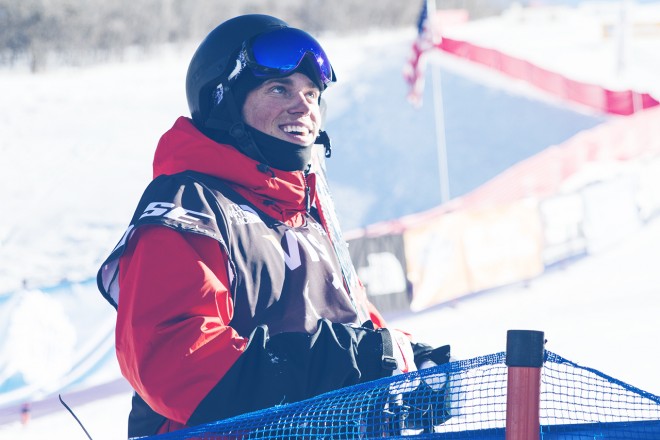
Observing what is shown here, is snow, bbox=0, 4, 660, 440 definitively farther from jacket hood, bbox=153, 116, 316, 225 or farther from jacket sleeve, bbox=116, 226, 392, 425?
jacket sleeve, bbox=116, 226, 392, 425

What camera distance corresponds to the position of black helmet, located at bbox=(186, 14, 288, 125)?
8.98 ft

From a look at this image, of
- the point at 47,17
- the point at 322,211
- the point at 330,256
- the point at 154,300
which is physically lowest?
the point at 154,300

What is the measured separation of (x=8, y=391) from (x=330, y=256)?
3.63 meters

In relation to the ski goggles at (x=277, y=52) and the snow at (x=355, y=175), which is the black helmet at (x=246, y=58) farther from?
the snow at (x=355, y=175)

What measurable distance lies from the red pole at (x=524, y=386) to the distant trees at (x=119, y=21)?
1754 centimetres

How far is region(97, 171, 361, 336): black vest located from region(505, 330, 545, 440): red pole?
835 millimetres

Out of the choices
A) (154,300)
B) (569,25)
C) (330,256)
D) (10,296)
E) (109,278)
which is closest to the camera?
(154,300)

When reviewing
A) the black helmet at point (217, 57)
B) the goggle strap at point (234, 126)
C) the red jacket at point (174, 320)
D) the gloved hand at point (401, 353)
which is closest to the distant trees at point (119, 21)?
the black helmet at point (217, 57)

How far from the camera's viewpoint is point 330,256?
2.70 metres

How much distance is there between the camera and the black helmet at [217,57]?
2736mm

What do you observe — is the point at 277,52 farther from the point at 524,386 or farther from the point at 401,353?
the point at 524,386

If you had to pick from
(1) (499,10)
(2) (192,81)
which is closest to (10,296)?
(2) (192,81)

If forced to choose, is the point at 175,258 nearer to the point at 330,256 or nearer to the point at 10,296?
the point at 330,256

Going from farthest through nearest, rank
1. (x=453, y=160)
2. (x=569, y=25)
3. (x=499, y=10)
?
1. (x=499, y=10)
2. (x=569, y=25)
3. (x=453, y=160)
